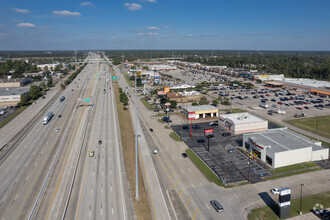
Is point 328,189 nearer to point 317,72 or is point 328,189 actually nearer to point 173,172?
point 173,172

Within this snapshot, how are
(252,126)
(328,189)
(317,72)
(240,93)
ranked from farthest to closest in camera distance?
(317,72) < (240,93) < (252,126) < (328,189)

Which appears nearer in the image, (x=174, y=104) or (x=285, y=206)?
(x=285, y=206)

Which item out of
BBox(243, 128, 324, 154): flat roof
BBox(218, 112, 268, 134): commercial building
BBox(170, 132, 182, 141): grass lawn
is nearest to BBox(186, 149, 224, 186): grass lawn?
BBox(170, 132, 182, 141): grass lawn

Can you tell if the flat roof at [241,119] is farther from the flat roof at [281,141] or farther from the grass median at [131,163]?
the grass median at [131,163]

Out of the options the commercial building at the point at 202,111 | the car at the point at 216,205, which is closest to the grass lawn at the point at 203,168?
the car at the point at 216,205

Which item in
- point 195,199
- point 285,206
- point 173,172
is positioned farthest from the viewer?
point 173,172

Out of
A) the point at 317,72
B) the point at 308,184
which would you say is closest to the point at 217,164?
the point at 308,184
